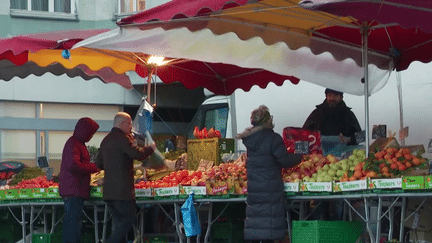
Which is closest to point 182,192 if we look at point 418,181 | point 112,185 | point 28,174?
point 112,185

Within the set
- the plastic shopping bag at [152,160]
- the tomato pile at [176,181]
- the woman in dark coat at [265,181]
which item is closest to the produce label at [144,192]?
the tomato pile at [176,181]

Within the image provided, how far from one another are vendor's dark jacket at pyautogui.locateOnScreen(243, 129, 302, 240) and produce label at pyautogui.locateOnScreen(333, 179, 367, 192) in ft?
2.06

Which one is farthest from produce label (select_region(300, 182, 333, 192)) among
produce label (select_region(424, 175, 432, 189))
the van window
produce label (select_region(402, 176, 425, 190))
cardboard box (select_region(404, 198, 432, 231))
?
the van window

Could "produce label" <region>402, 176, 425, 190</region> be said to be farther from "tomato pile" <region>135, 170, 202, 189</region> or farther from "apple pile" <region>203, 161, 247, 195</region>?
"tomato pile" <region>135, 170, 202, 189</region>

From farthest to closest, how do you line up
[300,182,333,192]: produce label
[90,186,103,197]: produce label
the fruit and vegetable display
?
[90,186,103,197]: produce label < [300,182,333,192]: produce label < the fruit and vegetable display

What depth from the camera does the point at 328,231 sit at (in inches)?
338

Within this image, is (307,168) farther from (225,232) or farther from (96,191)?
(96,191)

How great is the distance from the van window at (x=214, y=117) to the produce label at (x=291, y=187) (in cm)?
695

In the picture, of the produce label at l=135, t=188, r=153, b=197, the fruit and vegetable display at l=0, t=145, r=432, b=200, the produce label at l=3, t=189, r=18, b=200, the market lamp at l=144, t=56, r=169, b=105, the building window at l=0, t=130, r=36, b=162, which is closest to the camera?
the fruit and vegetable display at l=0, t=145, r=432, b=200

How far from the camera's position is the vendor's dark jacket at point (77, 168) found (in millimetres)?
10695

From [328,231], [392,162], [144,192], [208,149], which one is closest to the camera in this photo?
[392,162]

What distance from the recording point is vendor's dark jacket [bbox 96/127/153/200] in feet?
33.7

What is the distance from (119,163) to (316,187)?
264cm

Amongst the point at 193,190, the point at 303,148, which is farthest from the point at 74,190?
the point at 303,148
